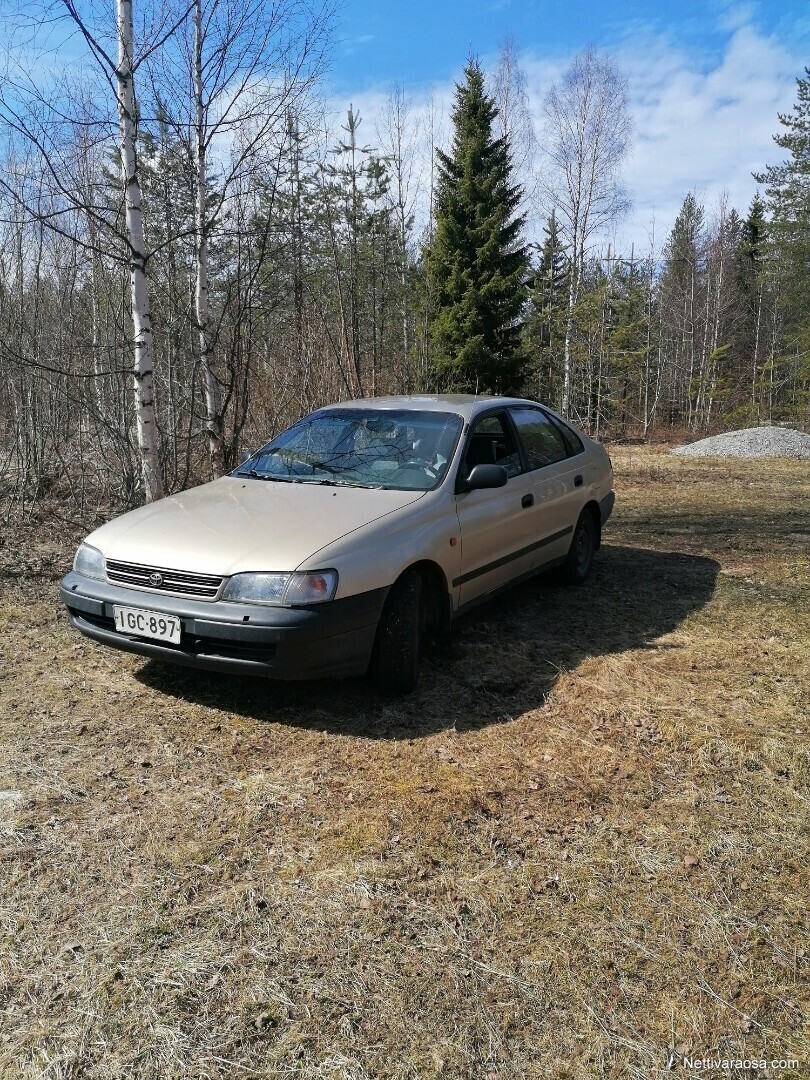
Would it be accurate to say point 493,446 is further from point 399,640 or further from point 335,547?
point 335,547

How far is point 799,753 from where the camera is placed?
3322 millimetres

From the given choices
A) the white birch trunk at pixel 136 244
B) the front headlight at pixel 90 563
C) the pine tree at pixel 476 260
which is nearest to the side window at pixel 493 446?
the front headlight at pixel 90 563

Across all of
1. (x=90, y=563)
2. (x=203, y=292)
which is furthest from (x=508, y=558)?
(x=203, y=292)

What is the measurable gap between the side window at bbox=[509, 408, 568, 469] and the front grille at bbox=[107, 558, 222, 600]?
2.62 meters

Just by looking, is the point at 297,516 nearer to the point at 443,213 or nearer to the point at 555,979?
the point at 555,979

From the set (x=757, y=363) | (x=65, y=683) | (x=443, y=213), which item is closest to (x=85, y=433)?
(x=65, y=683)

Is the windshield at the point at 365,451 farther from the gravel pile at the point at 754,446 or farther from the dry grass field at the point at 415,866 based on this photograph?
the gravel pile at the point at 754,446

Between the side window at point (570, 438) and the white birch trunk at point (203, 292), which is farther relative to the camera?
the white birch trunk at point (203, 292)

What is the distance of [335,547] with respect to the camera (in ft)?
11.2

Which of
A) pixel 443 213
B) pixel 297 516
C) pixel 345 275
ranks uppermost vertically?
pixel 443 213

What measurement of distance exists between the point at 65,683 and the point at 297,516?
158 centimetres

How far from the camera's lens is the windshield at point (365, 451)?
4.32m

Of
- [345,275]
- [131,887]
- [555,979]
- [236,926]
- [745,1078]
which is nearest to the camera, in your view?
[745,1078]

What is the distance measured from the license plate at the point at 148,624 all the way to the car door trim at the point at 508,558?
61.1 inches
